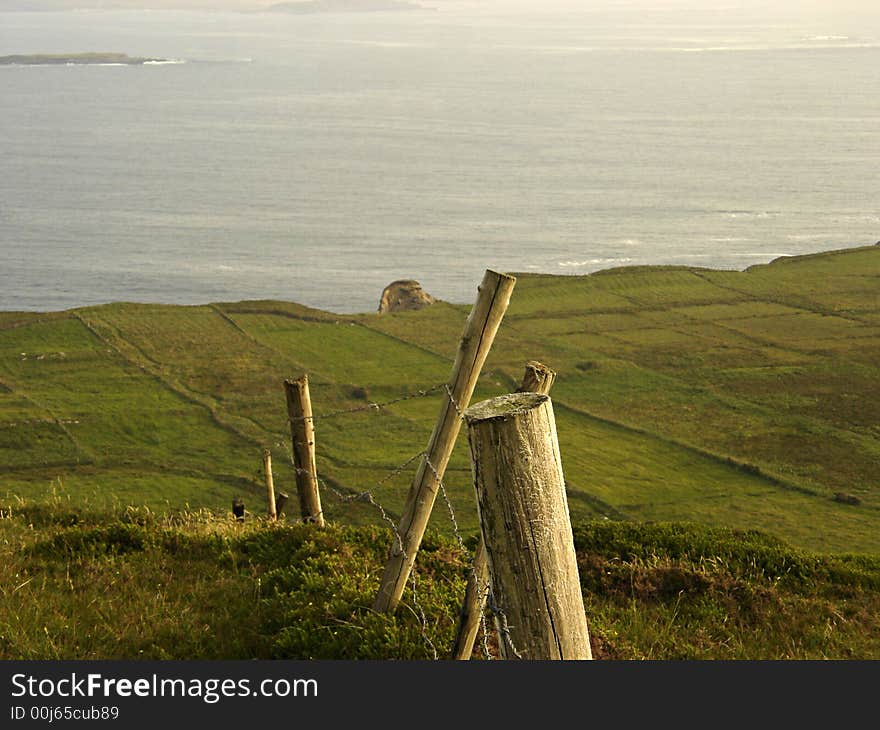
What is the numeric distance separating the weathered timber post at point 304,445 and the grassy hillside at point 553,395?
18.3 metres

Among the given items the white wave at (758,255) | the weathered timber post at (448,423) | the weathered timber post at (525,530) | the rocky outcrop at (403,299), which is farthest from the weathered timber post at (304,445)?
the white wave at (758,255)

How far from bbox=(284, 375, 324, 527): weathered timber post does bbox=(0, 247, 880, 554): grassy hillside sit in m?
18.3

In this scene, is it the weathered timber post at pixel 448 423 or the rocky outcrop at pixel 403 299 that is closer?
the weathered timber post at pixel 448 423

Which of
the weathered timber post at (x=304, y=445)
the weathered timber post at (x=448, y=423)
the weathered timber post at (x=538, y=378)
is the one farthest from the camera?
the weathered timber post at (x=304, y=445)

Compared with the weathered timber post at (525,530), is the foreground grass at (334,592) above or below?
below

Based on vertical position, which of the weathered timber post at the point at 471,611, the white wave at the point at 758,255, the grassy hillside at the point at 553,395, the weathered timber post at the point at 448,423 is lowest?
the grassy hillside at the point at 553,395

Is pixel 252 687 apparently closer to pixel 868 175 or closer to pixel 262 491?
→ pixel 262 491

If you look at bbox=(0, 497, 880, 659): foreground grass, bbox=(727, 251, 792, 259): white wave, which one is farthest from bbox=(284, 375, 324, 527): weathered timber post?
bbox=(727, 251, 792, 259): white wave

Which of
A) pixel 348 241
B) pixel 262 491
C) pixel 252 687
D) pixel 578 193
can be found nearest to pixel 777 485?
pixel 262 491

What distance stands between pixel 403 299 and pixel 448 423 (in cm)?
6434

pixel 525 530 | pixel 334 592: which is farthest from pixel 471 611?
pixel 525 530

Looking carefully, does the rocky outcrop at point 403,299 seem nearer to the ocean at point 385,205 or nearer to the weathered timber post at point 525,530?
the ocean at point 385,205

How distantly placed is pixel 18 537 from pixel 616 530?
6.70 m

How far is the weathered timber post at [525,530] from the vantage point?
15.3 feet
